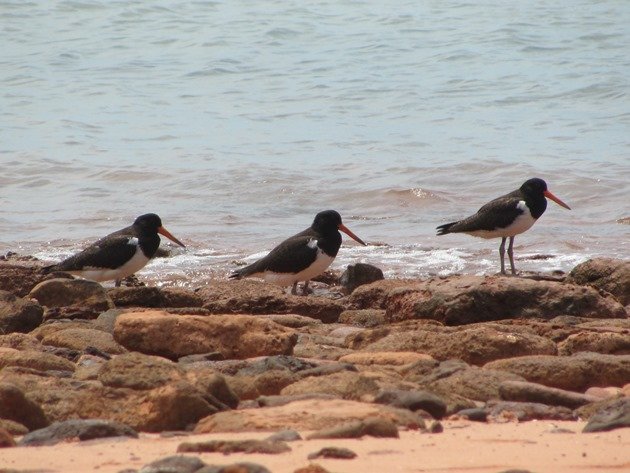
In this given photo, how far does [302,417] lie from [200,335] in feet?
6.63

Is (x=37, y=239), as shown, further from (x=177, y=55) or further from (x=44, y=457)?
(x=177, y=55)

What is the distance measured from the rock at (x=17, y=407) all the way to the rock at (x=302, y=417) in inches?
27.3

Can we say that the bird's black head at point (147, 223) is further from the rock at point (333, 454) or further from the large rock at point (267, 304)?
the rock at point (333, 454)

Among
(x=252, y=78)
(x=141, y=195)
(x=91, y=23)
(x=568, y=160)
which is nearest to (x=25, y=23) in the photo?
(x=91, y=23)

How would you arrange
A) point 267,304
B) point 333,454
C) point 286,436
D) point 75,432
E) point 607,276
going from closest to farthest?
point 333,454
point 286,436
point 75,432
point 267,304
point 607,276

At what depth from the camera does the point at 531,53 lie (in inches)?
966

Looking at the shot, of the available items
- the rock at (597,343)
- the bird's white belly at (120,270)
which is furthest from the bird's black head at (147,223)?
the rock at (597,343)

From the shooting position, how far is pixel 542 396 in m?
5.16

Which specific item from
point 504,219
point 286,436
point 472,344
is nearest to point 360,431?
point 286,436

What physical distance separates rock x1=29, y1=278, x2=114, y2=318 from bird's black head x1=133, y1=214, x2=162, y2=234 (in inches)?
80.6

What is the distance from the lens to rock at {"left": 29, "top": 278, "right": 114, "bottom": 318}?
8164 mm

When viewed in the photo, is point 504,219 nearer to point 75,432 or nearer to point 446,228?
point 446,228

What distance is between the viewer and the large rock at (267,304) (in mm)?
8148

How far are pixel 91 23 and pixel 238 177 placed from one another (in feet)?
43.1
